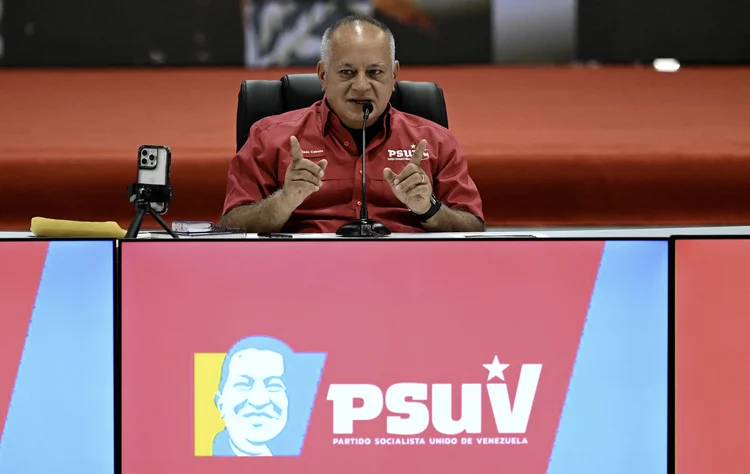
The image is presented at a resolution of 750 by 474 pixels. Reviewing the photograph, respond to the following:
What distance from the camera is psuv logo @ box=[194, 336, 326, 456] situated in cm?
103

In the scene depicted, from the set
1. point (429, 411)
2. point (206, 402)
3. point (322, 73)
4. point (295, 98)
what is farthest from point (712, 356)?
point (295, 98)

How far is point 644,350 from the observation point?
1.06m

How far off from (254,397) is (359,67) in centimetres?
92

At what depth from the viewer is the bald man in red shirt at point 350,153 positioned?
1729 millimetres

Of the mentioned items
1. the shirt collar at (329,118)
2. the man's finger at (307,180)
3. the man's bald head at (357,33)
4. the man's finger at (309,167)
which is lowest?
the man's finger at (307,180)

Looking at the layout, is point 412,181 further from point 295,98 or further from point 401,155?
point 295,98

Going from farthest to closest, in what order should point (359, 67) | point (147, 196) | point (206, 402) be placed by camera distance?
point (359, 67), point (147, 196), point (206, 402)

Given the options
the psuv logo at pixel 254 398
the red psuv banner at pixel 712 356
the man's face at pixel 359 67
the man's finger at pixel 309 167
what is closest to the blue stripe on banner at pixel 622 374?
the red psuv banner at pixel 712 356

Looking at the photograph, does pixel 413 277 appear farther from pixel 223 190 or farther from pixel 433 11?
pixel 433 11

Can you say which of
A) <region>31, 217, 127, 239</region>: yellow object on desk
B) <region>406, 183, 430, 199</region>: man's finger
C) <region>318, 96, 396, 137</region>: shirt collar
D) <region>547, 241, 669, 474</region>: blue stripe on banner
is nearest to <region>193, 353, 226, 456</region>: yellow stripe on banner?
<region>31, 217, 127, 239</region>: yellow object on desk

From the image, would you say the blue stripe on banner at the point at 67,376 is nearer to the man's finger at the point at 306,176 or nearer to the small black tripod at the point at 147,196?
the small black tripod at the point at 147,196

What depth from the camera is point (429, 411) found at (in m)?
1.04

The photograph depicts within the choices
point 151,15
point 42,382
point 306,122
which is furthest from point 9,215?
point 42,382

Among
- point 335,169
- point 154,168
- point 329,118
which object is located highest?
point 329,118
